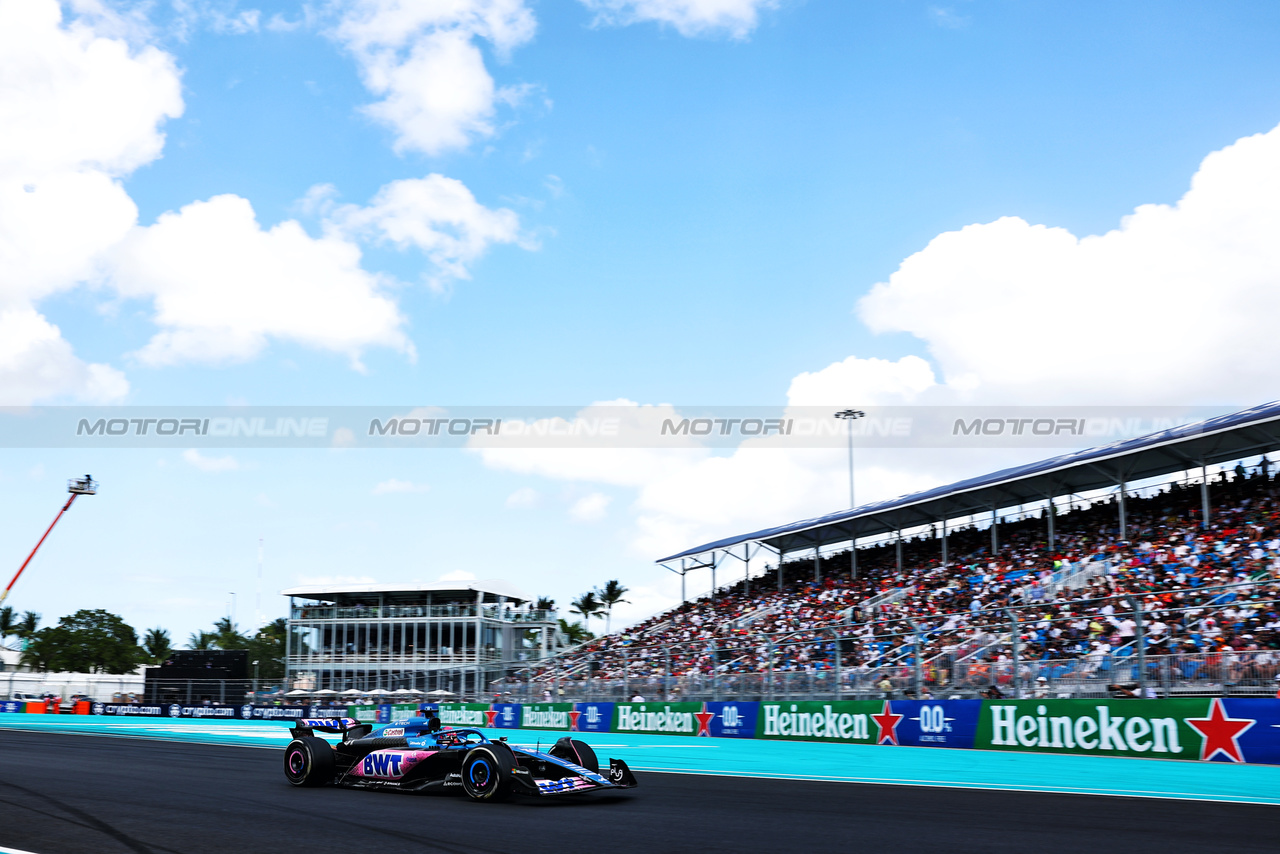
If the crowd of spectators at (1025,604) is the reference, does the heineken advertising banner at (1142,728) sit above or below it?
below

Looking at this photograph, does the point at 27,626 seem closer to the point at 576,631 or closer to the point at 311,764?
the point at 576,631

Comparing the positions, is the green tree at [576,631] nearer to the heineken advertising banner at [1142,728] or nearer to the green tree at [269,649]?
the green tree at [269,649]

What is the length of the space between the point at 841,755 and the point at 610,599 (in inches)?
3610

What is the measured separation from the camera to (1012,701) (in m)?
18.5

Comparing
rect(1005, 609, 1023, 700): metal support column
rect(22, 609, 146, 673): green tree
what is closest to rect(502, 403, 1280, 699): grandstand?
rect(1005, 609, 1023, 700): metal support column

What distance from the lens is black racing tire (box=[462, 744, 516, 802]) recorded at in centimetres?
1055

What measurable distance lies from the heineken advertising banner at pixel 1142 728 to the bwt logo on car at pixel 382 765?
11.0 m

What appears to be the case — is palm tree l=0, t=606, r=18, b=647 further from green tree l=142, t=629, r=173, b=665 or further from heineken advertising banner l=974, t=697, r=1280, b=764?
heineken advertising banner l=974, t=697, r=1280, b=764

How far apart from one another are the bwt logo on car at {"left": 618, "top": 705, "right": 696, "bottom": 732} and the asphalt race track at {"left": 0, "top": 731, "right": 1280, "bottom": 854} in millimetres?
13562

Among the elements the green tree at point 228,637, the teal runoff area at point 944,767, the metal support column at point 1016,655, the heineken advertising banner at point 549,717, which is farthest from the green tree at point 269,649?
the metal support column at point 1016,655

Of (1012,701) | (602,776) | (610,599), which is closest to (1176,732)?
(1012,701)

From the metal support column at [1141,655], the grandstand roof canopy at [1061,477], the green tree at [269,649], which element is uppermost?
the grandstand roof canopy at [1061,477]

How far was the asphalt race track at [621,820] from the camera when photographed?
25.4 ft

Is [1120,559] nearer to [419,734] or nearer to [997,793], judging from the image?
[997,793]
